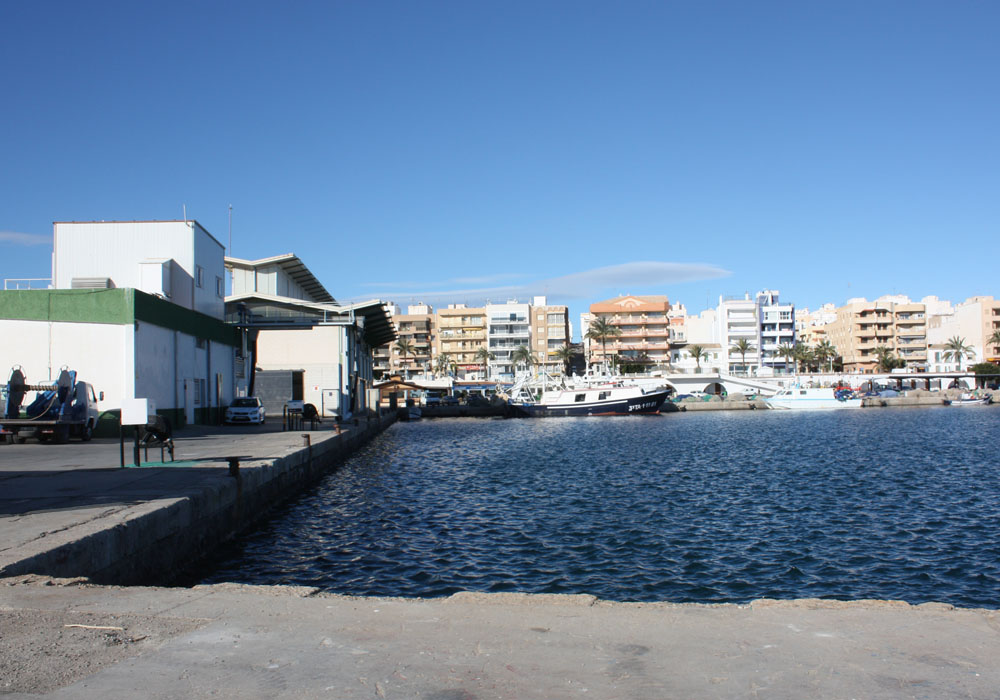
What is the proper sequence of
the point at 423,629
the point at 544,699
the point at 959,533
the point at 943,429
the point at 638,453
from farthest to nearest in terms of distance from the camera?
the point at 943,429
the point at 638,453
the point at 959,533
the point at 423,629
the point at 544,699

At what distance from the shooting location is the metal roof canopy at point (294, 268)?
60.1m

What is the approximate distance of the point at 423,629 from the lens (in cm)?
639

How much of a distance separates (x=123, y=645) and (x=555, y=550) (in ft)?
32.7

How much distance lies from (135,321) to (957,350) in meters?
139

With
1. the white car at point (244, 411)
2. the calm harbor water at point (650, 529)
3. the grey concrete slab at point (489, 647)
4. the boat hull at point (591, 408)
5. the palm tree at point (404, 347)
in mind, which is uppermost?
the palm tree at point (404, 347)

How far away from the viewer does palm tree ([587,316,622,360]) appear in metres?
131

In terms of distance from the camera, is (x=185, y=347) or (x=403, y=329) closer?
(x=185, y=347)

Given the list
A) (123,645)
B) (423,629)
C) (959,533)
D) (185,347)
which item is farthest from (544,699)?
(185,347)

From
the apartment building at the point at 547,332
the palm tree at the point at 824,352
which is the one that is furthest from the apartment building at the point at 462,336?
the palm tree at the point at 824,352

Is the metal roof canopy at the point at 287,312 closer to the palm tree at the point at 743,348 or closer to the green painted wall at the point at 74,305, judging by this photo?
the green painted wall at the point at 74,305

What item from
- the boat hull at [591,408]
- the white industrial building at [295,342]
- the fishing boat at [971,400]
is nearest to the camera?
the white industrial building at [295,342]

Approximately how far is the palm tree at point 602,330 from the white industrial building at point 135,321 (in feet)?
295

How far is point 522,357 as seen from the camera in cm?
13475

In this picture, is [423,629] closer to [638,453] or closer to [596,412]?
[638,453]
